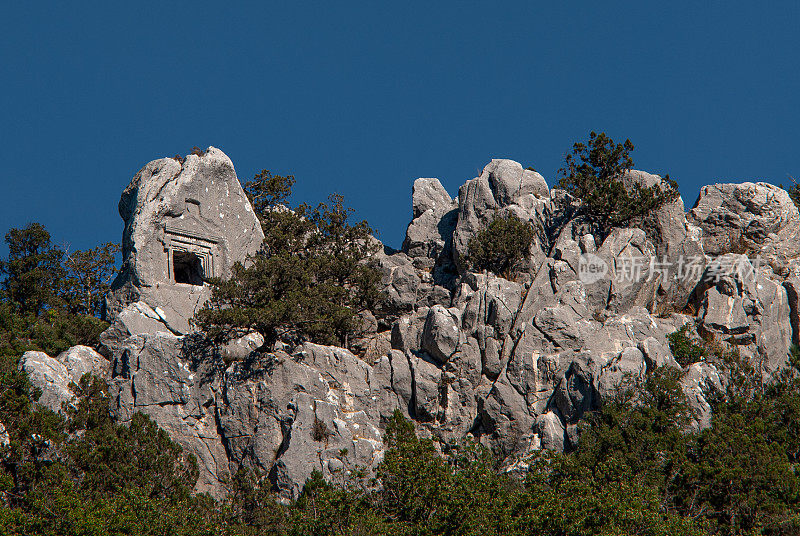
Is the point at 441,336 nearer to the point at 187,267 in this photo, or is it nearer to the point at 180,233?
the point at 180,233

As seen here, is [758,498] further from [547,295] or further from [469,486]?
[547,295]

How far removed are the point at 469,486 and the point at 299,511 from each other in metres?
5.82

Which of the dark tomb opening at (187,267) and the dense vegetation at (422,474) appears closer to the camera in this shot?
the dense vegetation at (422,474)

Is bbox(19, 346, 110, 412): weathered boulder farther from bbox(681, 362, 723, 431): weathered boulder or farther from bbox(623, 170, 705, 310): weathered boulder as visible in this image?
bbox(623, 170, 705, 310): weathered boulder

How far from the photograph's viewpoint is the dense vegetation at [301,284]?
4425 cm

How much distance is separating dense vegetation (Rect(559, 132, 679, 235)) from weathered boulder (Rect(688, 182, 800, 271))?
346 centimetres

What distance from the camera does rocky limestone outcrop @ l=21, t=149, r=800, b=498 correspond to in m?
42.2

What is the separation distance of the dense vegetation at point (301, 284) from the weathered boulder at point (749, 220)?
17802 millimetres

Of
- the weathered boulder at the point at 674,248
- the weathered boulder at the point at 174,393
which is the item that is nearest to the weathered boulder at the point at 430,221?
the weathered boulder at the point at 674,248

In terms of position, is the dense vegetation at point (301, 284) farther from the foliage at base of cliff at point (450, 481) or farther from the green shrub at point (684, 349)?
the green shrub at point (684, 349)

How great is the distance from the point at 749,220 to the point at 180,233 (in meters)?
29.3

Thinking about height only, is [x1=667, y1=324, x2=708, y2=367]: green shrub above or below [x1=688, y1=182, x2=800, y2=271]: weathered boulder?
below

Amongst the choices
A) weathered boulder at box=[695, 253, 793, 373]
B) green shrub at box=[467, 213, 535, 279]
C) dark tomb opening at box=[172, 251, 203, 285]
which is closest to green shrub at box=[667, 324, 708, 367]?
weathered boulder at box=[695, 253, 793, 373]

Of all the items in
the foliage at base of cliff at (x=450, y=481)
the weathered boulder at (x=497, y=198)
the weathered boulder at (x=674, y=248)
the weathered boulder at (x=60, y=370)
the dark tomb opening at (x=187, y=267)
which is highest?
the weathered boulder at (x=497, y=198)
